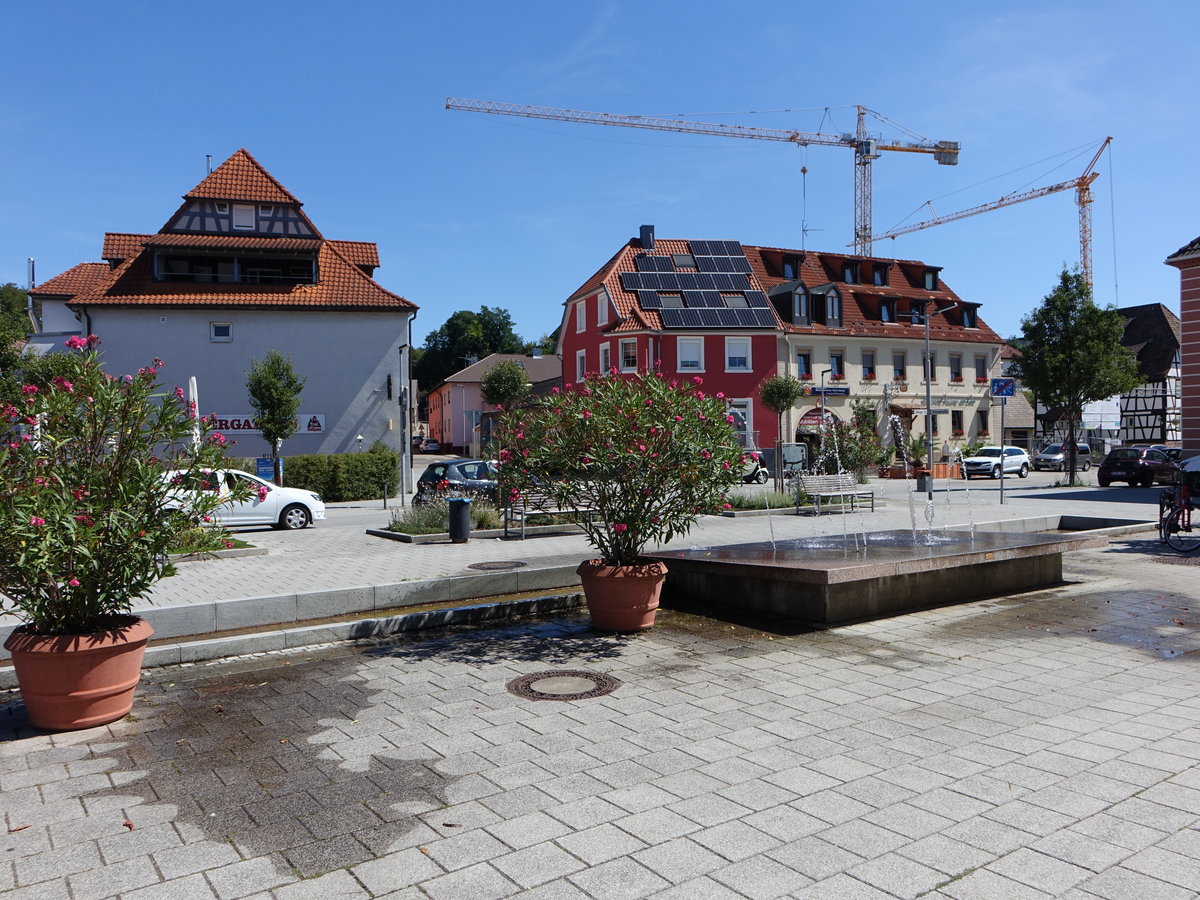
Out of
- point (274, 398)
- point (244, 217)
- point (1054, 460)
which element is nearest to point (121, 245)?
point (244, 217)

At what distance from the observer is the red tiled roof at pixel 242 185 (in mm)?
34562

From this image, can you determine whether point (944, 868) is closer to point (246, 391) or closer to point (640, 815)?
point (640, 815)

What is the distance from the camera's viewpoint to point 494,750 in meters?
5.07

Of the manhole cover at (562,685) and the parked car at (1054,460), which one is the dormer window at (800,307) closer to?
the parked car at (1054,460)

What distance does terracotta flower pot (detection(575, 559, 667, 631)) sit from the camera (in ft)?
26.7

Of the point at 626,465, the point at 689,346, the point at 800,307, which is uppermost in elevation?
the point at 800,307

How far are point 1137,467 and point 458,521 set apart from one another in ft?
94.2

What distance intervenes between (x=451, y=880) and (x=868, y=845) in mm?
1720

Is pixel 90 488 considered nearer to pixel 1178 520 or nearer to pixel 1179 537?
pixel 1178 520

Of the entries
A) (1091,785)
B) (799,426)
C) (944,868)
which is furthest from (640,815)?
(799,426)

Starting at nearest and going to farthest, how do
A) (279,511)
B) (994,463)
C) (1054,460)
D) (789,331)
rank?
(279,511) < (994,463) < (789,331) < (1054,460)

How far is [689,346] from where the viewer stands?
44906mm

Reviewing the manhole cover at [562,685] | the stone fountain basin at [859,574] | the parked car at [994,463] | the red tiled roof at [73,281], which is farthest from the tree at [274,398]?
the parked car at [994,463]

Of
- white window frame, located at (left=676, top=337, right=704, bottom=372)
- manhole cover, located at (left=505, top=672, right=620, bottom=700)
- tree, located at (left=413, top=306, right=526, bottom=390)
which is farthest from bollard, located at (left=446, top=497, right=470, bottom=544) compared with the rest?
tree, located at (left=413, top=306, right=526, bottom=390)
